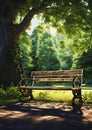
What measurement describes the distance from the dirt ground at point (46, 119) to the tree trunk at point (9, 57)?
5799 mm

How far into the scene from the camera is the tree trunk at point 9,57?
1541 centimetres

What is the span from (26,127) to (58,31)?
50.4 ft

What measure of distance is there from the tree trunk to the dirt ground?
228 inches

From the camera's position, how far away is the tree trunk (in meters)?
15.4

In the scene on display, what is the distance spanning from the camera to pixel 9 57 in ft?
51.4

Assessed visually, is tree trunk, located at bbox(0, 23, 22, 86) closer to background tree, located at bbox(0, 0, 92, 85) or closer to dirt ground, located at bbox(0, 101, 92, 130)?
background tree, located at bbox(0, 0, 92, 85)

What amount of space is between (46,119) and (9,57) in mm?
8225

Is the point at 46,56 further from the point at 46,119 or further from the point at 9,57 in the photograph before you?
the point at 46,119

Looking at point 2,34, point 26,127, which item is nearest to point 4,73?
point 2,34

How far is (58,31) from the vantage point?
21.8 m

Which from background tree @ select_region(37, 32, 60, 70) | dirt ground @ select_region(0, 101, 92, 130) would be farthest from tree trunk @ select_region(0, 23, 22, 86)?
background tree @ select_region(37, 32, 60, 70)

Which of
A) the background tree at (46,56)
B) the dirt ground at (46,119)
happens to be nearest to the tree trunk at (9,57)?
the dirt ground at (46,119)

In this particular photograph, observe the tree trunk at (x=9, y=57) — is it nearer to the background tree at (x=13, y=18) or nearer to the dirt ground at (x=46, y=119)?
the background tree at (x=13, y=18)

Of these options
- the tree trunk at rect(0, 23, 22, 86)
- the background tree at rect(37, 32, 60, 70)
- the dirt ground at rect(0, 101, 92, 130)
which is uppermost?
the background tree at rect(37, 32, 60, 70)
